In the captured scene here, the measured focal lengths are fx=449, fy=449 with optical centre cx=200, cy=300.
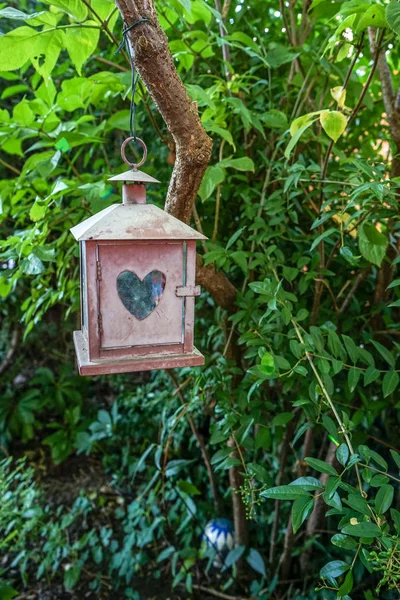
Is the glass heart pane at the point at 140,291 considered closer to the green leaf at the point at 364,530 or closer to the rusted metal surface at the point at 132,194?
the rusted metal surface at the point at 132,194

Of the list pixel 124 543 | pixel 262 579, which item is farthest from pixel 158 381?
pixel 262 579

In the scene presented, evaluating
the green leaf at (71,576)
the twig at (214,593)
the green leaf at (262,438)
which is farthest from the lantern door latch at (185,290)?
the green leaf at (71,576)

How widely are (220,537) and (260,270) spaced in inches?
37.7

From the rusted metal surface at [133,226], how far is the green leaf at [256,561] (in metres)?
1.16

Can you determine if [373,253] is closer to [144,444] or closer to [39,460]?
[144,444]

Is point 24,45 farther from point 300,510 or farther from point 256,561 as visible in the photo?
point 256,561

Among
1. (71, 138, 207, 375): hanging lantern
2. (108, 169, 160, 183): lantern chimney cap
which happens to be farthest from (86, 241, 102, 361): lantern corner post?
(108, 169, 160, 183): lantern chimney cap

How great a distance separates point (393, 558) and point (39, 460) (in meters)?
2.06

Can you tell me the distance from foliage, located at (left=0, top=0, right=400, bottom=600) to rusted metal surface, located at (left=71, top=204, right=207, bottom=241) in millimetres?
186

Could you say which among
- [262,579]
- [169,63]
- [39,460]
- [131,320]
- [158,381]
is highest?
[169,63]

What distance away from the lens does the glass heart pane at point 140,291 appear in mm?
744

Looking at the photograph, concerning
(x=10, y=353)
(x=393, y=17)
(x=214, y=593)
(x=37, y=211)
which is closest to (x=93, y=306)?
(x=37, y=211)

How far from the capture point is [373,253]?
854mm

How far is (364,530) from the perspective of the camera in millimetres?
545
